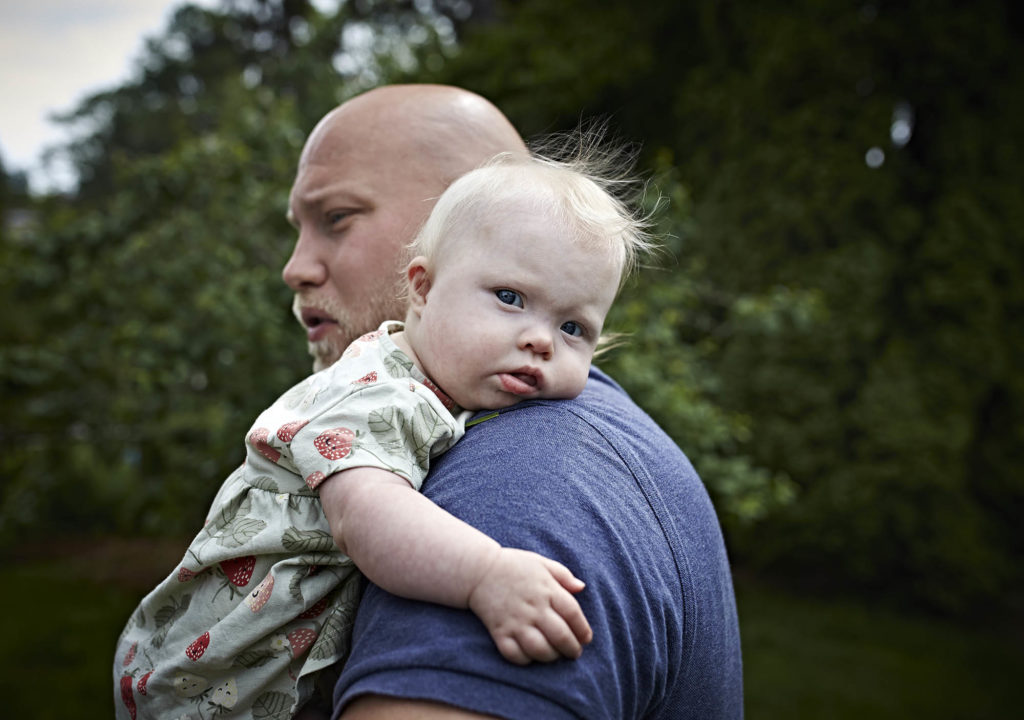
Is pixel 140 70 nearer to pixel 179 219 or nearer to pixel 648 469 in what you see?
pixel 179 219

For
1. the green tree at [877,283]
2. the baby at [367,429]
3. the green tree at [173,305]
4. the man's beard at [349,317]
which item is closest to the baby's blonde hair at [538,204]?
the baby at [367,429]

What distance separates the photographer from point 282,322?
161 inches

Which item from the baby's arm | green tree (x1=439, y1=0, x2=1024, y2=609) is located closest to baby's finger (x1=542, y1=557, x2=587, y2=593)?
the baby's arm

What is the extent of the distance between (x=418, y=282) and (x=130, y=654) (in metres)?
0.81

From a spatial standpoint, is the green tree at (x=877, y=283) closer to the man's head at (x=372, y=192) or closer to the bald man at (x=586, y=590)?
the man's head at (x=372, y=192)

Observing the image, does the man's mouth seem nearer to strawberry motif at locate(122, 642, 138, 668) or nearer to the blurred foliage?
strawberry motif at locate(122, 642, 138, 668)

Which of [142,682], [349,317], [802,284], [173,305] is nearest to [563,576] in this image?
[142,682]

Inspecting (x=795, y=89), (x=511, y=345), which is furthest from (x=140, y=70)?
(x=511, y=345)

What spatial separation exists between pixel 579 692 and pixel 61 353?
4.72 metres

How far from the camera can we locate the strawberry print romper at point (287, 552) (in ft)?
3.97

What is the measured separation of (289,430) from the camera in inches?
48.7

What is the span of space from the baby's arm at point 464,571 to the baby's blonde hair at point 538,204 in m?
0.48

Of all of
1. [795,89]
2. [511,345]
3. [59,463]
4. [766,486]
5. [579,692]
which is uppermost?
[795,89]

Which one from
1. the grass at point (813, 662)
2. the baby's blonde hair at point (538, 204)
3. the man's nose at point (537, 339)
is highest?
the baby's blonde hair at point (538, 204)
